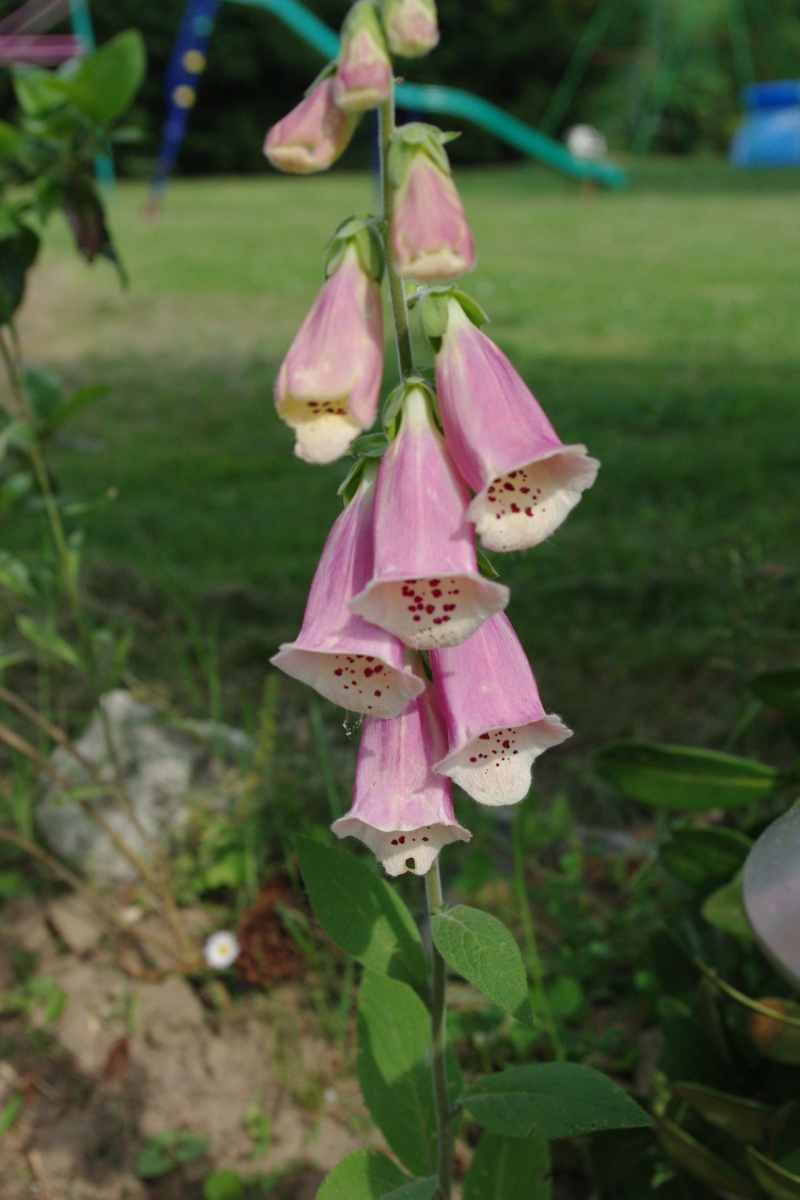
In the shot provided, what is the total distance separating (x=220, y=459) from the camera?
174 inches

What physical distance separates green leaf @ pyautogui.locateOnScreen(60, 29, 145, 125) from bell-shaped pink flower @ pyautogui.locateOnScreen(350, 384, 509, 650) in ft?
3.20

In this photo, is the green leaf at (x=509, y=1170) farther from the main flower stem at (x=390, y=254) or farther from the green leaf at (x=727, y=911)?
the main flower stem at (x=390, y=254)

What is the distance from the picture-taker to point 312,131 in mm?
886

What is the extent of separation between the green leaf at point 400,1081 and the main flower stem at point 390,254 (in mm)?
662

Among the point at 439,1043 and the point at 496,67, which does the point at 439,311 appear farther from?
the point at 496,67

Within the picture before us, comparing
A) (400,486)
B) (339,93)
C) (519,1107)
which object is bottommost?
(519,1107)

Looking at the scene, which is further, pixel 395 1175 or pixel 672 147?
pixel 672 147

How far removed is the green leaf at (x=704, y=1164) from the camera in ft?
4.06

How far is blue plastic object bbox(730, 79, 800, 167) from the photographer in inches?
775

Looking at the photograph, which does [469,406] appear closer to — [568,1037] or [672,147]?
[568,1037]

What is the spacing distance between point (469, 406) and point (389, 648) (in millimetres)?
205

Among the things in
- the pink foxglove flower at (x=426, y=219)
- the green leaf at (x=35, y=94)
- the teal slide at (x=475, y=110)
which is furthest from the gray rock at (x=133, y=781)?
the teal slide at (x=475, y=110)

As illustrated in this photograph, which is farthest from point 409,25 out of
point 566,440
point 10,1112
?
point 566,440

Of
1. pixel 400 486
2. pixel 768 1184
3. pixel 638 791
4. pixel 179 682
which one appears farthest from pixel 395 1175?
pixel 179 682
